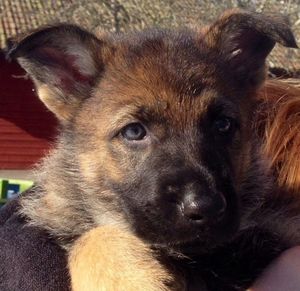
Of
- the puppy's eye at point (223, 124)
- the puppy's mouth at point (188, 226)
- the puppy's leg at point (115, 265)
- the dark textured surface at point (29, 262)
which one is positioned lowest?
the dark textured surface at point (29, 262)

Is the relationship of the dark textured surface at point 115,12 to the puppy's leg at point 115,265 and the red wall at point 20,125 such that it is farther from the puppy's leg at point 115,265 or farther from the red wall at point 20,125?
the puppy's leg at point 115,265

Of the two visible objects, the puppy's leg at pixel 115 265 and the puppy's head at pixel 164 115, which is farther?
the puppy's head at pixel 164 115

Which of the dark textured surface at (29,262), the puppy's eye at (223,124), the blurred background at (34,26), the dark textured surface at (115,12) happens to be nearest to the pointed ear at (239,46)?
the puppy's eye at (223,124)

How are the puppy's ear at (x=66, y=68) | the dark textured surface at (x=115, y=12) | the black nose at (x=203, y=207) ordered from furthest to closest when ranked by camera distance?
the dark textured surface at (x=115, y=12) < the puppy's ear at (x=66, y=68) < the black nose at (x=203, y=207)

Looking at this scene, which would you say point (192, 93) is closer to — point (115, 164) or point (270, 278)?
point (115, 164)

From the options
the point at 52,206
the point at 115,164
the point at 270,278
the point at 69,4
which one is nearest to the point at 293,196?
the point at 270,278

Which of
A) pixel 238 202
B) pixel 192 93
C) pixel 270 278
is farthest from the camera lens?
pixel 192 93
